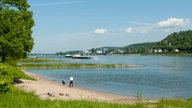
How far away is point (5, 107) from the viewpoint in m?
19.2

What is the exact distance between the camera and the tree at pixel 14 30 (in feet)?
150

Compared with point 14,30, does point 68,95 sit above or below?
below

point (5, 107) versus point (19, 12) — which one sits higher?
point (19, 12)

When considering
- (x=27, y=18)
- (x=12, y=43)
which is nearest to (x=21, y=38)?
(x=12, y=43)

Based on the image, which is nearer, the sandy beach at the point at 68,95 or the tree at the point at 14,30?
the sandy beach at the point at 68,95

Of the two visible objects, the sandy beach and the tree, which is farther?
the tree

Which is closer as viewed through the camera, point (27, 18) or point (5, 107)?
point (5, 107)

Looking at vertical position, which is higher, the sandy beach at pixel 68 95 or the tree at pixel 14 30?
the tree at pixel 14 30

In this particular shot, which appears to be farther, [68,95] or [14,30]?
[14,30]

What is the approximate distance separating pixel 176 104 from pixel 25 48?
28097 millimetres

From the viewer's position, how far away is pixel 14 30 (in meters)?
46.5

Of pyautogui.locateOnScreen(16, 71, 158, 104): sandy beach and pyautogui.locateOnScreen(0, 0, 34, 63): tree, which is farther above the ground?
pyautogui.locateOnScreen(0, 0, 34, 63): tree

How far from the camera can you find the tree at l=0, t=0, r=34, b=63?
150ft

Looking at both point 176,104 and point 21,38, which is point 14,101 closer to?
point 176,104
